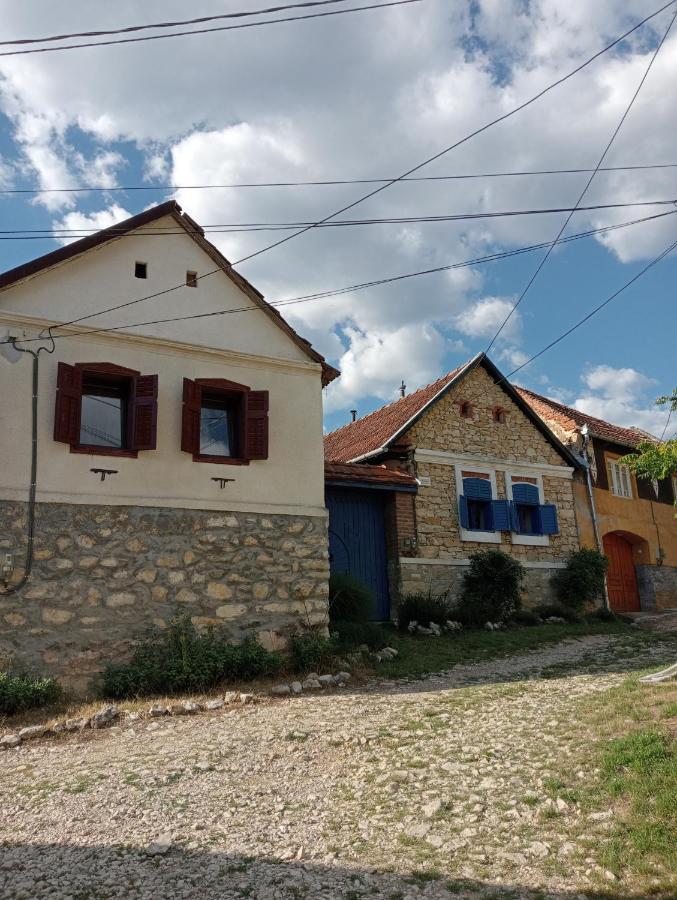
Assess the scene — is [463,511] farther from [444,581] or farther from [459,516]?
[444,581]

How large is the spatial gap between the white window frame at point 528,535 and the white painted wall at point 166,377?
7265 millimetres

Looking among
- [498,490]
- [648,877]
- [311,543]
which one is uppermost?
[498,490]

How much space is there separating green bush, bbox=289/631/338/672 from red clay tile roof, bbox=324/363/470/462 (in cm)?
621

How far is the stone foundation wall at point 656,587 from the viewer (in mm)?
20094

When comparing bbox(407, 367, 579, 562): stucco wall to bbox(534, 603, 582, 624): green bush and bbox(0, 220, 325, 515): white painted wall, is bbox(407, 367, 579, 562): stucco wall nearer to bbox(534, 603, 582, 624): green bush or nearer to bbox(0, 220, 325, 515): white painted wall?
bbox(534, 603, 582, 624): green bush

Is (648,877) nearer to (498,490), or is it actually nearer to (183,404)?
(183,404)

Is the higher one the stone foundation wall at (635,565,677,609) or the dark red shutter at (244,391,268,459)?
the dark red shutter at (244,391,268,459)

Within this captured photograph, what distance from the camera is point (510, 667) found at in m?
10.6

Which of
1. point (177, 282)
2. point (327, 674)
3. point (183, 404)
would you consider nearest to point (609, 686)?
point (327, 674)

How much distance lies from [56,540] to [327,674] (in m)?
3.98

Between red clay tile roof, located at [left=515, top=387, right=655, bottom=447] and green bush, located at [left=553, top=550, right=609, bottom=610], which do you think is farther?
red clay tile roof, located at [left=515, top=387, right=655, bottom=447]

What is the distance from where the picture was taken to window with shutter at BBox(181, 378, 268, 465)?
413 inches

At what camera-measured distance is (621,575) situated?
2011 cm

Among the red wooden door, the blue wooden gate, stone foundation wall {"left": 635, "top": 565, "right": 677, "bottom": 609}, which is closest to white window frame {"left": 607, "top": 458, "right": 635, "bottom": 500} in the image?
the red wooden door
